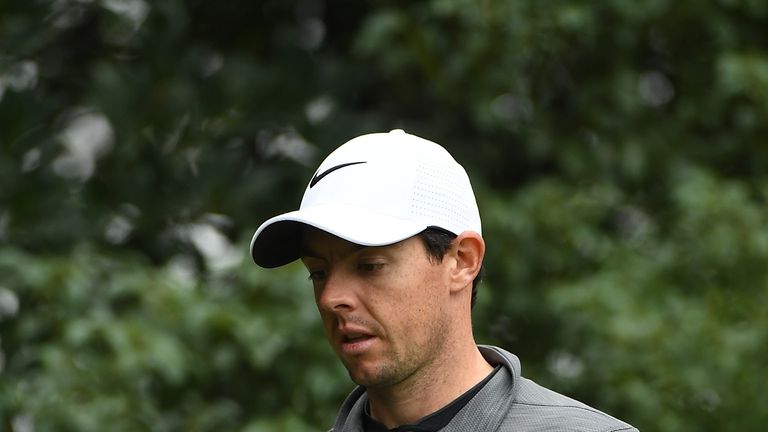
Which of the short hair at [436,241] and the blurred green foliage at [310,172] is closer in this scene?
Answer: the short hair at [436,241]

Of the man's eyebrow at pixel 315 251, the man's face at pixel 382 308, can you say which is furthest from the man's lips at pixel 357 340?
the man's eyebrow at pixel 315 251

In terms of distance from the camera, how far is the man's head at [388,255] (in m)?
1.85

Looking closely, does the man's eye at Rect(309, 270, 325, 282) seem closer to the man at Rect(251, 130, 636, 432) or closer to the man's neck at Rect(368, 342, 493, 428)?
the man at Rect(251, 130, 636, 432)

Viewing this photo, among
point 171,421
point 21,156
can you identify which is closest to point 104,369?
point 171,421

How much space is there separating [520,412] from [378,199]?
338 mm

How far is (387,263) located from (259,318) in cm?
225

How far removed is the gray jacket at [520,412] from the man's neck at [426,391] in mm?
37

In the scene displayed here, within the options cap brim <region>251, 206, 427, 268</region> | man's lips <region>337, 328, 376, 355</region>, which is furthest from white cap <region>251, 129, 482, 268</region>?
man's lips <region>337, 328, 376, 355</region>

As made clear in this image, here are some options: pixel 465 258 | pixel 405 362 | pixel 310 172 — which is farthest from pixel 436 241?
pixel 310 172

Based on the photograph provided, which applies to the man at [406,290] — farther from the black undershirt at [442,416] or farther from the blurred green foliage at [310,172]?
the blurred green foliage at [310,172]

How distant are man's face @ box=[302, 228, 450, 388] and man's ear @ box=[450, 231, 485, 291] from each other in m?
0.05

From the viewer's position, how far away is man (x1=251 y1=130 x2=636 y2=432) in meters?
1.84

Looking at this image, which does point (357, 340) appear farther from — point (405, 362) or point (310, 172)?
point (310, 172)

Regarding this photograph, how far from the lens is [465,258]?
193 cm
